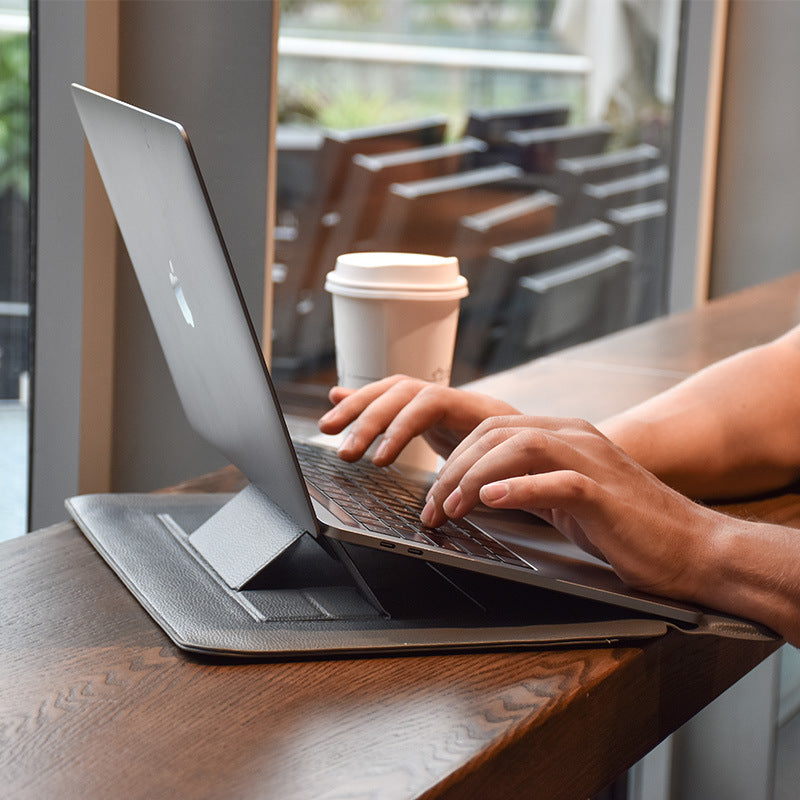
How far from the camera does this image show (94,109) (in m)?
0.65

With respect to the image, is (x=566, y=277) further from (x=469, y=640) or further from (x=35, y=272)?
(x=469, y=640)

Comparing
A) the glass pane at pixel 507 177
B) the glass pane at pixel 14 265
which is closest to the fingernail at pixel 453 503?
the glass pane at pixel 14 265

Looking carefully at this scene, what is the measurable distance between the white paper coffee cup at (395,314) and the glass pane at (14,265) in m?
0.48

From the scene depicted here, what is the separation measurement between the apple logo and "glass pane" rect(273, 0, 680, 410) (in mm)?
2886

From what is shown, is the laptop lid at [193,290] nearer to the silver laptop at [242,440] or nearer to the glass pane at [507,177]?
the silver laptop at [242,440]

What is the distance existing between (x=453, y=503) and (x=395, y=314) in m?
0.30

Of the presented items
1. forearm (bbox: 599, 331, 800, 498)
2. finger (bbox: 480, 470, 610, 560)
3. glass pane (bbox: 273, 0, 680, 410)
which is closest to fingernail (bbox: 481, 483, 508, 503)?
finger (bbox: 480, 470, 610, 560)

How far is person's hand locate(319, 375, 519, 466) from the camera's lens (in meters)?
0.73

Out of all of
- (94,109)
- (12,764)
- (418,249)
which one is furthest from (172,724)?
(418,249)

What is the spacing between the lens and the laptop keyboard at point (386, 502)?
0.55 meters

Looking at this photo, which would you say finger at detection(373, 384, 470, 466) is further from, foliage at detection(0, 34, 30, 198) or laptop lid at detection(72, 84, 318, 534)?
foliage at detection(0, 34, 30, 198)

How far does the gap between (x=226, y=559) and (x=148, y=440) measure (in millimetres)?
676

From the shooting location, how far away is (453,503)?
0.58 meters

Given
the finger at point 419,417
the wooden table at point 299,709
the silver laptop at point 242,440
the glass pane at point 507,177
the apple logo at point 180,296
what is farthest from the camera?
the glass pane at point 507,177
